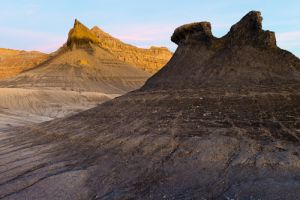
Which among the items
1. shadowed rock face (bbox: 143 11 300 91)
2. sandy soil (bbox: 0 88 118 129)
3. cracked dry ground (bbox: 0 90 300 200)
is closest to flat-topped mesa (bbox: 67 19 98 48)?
sandy soil (bbox: 0 88 118 129)

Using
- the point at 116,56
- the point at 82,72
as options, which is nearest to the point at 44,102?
the point at 82,72

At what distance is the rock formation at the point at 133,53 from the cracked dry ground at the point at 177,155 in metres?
65.5

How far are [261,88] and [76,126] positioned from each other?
4.89 m

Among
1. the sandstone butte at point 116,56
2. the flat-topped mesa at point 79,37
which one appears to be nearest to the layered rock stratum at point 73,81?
the flat-topped mesa at point 79,37

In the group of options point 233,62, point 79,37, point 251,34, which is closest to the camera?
point 233,62

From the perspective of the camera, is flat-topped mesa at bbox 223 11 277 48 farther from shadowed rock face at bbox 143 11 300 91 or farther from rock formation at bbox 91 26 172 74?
rock formation at bbox 91 26 172 74

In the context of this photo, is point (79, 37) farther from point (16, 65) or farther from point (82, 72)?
point (16, 65)

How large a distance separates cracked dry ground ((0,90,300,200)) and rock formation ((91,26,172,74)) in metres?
65.5

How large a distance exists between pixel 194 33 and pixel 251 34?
242 centimetres

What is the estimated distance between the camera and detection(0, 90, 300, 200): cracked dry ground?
19.2ft

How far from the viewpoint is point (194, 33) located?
12.7 meters

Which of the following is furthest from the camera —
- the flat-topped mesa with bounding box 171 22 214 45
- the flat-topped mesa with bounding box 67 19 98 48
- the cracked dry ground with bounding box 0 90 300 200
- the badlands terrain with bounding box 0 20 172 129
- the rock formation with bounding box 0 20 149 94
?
the flat-topped mesa with bounding box 67 19 98 48

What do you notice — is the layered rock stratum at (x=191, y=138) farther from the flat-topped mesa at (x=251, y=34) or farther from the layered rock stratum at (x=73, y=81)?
the layered rock stratum at (x=73, y=81)

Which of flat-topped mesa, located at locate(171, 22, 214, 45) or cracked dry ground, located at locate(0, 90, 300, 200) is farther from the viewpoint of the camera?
flat-topped mesa, located at locate(171, 22, 214, 45)
